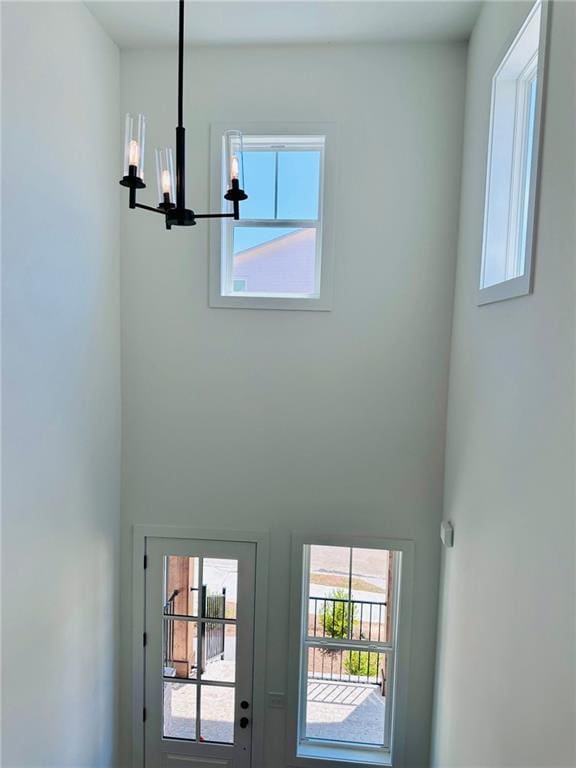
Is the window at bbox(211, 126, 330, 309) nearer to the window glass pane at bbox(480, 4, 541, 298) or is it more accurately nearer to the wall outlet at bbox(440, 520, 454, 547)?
the window glass pane at bbox(480, 4, 541, 298)

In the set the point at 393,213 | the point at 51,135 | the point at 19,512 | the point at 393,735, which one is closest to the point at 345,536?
the point at 393,735

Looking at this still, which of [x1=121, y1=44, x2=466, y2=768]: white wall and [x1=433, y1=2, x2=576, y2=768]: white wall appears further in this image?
[x1=121, y1=44, x2=466, y2=768]: white wall

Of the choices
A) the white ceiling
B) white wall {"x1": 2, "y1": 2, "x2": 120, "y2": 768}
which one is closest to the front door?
white wall {"x1": 2, "y1": 2, "x2": 120, "y2": 768}

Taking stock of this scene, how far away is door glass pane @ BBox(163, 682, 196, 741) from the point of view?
3355mm

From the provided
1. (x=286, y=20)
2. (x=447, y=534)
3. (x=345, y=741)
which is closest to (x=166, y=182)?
(x=286, y=20)

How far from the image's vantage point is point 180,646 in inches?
132

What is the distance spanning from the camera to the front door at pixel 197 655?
325 centimetres

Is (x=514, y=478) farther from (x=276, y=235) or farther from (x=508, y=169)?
(x=276, y=235)

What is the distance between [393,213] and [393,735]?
365cm

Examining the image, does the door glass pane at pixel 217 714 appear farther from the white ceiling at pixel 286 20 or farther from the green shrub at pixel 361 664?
the white ceiling at pixel 286 20

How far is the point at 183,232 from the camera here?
119 inches

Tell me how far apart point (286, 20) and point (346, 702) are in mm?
4678

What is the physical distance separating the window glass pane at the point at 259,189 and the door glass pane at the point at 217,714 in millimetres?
3524

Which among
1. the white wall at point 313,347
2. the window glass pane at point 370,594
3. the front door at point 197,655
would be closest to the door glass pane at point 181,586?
the front door at point 197,655
